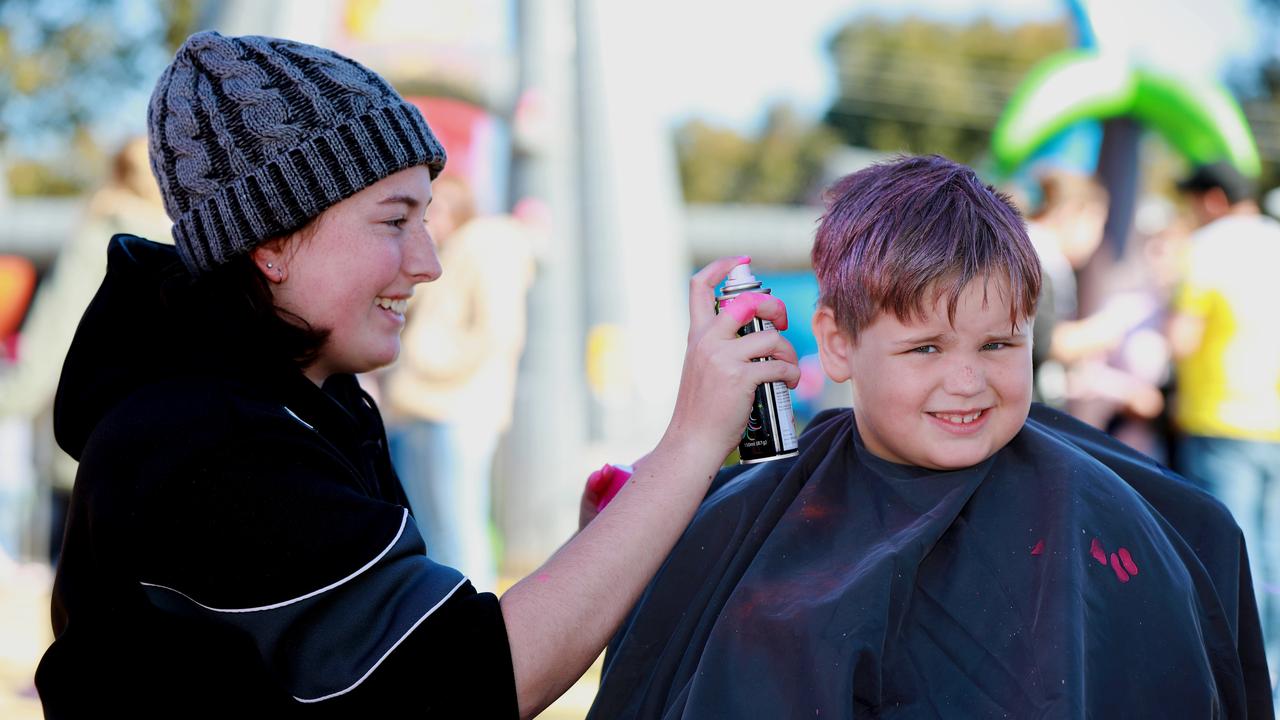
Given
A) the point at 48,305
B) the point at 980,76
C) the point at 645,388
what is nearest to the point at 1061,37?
the point at 980,76

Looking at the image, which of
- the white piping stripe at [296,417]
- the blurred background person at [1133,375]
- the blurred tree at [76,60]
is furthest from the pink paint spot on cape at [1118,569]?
the blurred tree at [76,60]

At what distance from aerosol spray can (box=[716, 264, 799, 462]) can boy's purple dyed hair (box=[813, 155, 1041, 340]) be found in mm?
160

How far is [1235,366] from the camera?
4.30 meters

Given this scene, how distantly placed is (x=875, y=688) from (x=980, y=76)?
42.7 meters

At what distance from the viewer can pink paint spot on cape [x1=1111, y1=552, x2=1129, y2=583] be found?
1480 mm

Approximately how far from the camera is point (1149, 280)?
19.7 ft

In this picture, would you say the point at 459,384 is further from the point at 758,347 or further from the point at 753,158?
the point at 753,158

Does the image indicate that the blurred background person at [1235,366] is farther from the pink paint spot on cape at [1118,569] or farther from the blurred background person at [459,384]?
the pink paint spot on cape at [1118,569]

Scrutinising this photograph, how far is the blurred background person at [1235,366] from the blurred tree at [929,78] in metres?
33.3

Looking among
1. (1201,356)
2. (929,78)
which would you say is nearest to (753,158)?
(929,78)

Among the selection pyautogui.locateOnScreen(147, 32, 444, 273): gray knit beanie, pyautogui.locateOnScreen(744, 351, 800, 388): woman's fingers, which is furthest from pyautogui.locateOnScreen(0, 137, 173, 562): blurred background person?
pyautogui.locateOnScreen(744, 351, 800, 388): woman's fingers

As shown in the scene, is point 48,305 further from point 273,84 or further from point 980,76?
point 980,76

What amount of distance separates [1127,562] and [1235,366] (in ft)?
10.5

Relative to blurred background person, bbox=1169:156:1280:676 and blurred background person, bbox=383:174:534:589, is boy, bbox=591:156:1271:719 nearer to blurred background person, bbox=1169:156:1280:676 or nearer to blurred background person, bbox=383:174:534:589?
blurred background person, bbox=1169:156:1280:676
